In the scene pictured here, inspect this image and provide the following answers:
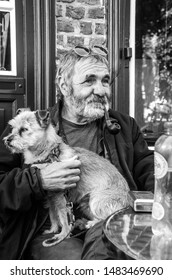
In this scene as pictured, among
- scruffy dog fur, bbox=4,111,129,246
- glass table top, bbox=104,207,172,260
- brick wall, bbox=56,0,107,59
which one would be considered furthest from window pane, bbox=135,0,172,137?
glass table top, bbox=104,207,172,260

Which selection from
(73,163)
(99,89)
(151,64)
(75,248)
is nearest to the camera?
(75,248)

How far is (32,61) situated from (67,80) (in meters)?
0.87

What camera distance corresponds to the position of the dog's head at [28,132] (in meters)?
1.54

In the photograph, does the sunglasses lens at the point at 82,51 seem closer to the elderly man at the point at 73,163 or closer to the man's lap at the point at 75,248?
the elderly man at the point at 73,163

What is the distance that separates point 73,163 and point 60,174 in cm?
9

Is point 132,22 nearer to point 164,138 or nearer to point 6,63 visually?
point 6,63

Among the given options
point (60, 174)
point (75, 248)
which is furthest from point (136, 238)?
point (60, 174)

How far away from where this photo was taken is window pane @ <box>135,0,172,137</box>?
9.98 ft

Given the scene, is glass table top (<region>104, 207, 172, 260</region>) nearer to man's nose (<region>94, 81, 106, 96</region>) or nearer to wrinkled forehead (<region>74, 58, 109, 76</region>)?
man's nose (<region>94, 81, 106, 96</region>)

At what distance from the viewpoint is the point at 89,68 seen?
5.34 ft

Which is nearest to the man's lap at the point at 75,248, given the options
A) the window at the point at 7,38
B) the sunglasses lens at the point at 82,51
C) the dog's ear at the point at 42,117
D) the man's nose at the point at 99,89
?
the dog's ear at the point at 42,117

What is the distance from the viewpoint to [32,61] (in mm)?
2436

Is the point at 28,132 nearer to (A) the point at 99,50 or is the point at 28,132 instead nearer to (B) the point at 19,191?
(B) the point at 19,191
